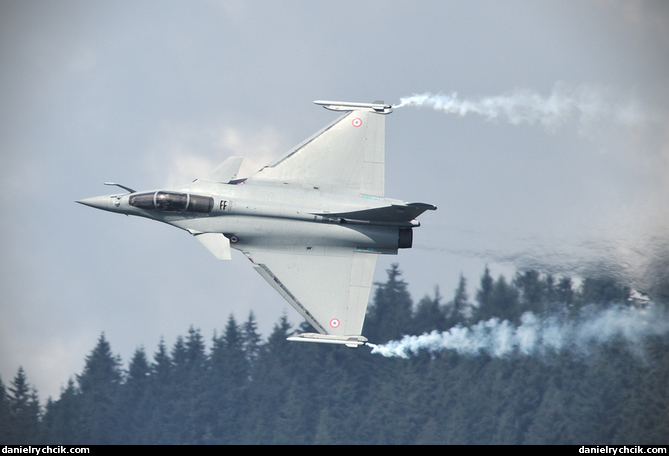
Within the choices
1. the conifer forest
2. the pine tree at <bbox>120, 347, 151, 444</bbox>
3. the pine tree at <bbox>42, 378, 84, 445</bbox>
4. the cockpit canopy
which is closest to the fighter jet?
the cockpit canopy

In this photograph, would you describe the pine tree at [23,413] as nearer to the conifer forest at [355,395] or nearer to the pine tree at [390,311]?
the conifer forest at [355,395]

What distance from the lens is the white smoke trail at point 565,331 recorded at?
36.3 m

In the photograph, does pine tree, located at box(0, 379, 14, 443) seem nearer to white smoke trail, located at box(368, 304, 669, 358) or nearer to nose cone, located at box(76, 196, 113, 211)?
nose cone, located at box(76, 196, 113, 211)

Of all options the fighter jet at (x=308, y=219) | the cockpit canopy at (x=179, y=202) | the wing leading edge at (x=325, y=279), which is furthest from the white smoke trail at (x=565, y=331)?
the cockpit canopy at (x=179, y=202)

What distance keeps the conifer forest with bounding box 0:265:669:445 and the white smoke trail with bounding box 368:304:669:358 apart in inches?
526

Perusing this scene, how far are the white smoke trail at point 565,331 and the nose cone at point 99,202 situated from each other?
40.2ft

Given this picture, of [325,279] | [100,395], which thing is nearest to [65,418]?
[100,395]

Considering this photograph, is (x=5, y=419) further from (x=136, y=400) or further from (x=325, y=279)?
(x=325, y=279)

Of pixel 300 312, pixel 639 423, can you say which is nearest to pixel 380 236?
pixel 300 312

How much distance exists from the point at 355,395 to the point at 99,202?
3162 cm

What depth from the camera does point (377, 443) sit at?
57719 mm

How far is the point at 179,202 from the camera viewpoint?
31.4m

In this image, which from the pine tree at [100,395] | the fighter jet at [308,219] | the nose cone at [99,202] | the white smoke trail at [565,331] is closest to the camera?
the fighter jet at [308,219]

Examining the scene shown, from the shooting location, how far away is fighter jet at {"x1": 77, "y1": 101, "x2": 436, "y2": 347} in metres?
31.3
